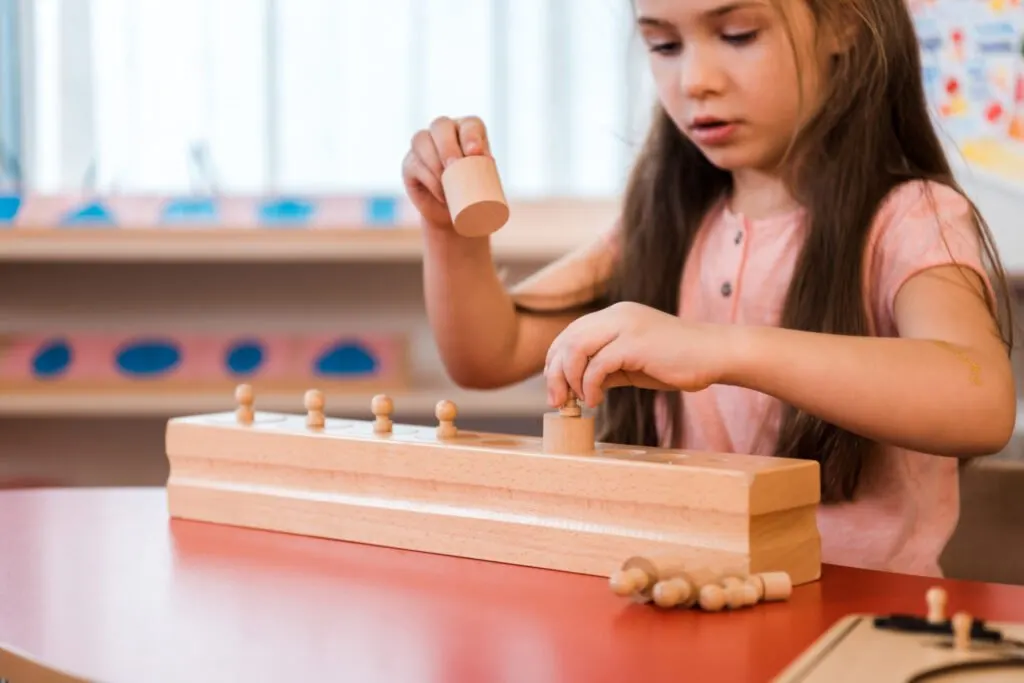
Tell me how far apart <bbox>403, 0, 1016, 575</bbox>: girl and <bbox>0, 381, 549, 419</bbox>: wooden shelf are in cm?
95

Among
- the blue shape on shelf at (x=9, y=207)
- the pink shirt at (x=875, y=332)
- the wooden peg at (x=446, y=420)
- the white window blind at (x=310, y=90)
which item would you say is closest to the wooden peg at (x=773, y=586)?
the wooden peg at (x=446, y=420)

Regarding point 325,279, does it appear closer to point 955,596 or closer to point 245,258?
point 245,258

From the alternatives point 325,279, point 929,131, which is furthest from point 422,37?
point 929,131

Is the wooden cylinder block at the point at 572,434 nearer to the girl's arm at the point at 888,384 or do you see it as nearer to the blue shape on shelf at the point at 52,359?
the girl's arm at the point at 888,384

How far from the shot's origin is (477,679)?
1.87ft

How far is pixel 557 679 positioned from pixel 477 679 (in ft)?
0.12

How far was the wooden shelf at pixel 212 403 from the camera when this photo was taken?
7.35 feet

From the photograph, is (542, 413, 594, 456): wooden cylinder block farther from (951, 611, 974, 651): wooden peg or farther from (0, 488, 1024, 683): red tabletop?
(951, 611, 974, 651): wooden peg

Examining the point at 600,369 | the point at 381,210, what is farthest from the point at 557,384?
the point at 381,210

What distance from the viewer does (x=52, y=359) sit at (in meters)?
2.35

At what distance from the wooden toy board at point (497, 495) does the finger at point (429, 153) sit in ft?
0.69

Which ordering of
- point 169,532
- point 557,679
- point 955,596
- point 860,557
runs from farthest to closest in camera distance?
point 860,557, point 169,532, point 955,596, point 557,679

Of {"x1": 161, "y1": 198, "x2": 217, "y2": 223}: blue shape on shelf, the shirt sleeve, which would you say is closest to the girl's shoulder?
the shirt sleeve

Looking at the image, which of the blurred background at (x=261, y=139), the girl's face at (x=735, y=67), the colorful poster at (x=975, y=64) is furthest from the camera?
the blurred background at (x=261, y=139)
